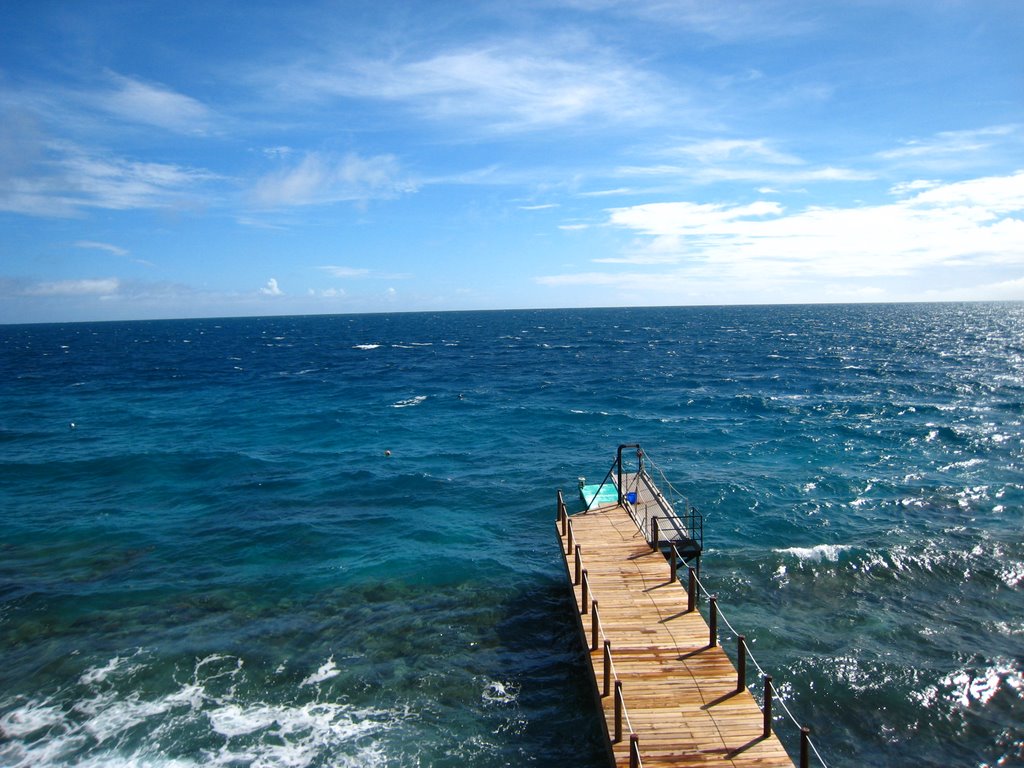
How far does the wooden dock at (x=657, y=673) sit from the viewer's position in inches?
479

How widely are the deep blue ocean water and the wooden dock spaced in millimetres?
2435

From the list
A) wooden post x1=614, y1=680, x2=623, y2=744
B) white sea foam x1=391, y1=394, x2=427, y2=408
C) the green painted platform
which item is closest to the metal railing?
wooden post x1=614, y1=680, x2=623, y2=744

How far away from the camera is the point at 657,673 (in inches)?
569

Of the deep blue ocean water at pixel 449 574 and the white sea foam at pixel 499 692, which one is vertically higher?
the deep blue ocean water at pixel 449 574

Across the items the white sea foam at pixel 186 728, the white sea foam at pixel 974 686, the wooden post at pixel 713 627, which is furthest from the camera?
the white sea foam at pixel 974 686

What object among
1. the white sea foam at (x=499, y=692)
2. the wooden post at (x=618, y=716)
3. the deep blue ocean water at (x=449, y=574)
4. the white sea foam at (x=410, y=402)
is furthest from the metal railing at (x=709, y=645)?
the white sea foam at (x=410, y=402)

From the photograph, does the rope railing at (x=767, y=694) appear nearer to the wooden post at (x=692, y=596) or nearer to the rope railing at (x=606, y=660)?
the wooden post at (x=692, y=596)

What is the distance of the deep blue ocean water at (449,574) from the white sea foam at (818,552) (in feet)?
0.39

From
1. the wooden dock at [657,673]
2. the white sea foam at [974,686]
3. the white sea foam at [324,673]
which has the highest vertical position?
the wooden dock at [657,673]

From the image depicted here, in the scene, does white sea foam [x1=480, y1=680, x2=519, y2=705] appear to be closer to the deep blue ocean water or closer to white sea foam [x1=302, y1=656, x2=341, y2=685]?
the deep blue ocean water

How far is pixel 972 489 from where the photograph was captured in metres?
32.2

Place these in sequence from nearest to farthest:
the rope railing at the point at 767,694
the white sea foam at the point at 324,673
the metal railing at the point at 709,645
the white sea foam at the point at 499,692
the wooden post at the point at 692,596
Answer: the rope railing at the point at 767,694 → the metal railing at the point at 709,645 → the wooden post at the point at 692,596 → the white sea foam at the point at 499,692 → the white sea foam at the point at 324,673

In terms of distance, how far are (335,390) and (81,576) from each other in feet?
144

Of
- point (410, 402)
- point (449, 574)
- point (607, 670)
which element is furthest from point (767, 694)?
point (410, 402)
